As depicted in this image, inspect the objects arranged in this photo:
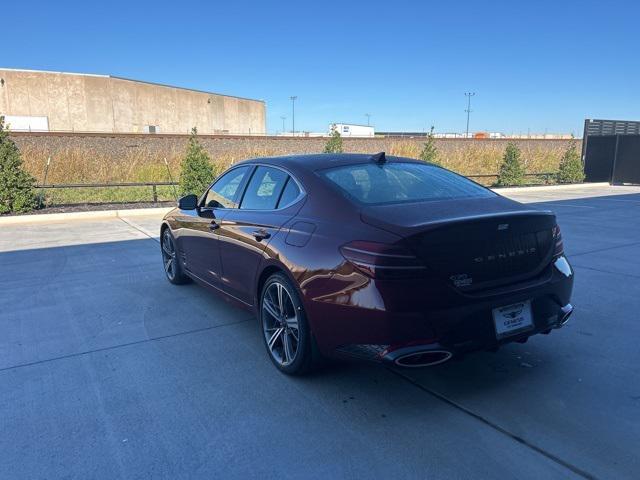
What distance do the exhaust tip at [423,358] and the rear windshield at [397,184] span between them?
1.07 metres

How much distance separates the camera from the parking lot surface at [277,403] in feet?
8.51

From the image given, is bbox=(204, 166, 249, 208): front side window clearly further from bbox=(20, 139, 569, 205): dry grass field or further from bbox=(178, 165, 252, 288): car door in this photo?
bbox=(20, 139, 569, 205): dry grass field

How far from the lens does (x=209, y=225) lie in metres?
4.75

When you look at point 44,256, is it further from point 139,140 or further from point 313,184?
point 139,140

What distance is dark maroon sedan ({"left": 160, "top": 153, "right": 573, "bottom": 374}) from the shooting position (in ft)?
9.12

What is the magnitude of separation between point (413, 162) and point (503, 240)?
1.50 m

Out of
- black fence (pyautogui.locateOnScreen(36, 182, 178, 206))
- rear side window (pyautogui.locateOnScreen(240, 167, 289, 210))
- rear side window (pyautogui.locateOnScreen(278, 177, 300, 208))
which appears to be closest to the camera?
rear side window (pyautogui.locateOnScreen(278, 177, 300, 208))

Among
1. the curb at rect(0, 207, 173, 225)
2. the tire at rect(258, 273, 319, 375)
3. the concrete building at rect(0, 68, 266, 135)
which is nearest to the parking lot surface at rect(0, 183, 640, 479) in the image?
the tire at rect(258, 273, 319, 375)

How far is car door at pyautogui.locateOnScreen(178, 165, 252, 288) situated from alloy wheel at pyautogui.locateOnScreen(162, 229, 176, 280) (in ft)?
1.82

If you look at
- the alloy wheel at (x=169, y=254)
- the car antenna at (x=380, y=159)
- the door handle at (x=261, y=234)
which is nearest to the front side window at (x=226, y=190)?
the door handle at (x=261, y=234)

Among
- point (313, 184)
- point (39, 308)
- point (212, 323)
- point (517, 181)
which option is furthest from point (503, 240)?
point (517, 181)

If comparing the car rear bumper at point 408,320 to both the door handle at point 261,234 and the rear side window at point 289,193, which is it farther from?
the rear side window at point 289,193

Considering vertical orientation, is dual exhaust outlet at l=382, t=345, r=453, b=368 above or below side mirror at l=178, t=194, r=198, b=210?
below

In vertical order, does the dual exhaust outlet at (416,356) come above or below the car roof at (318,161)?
below
